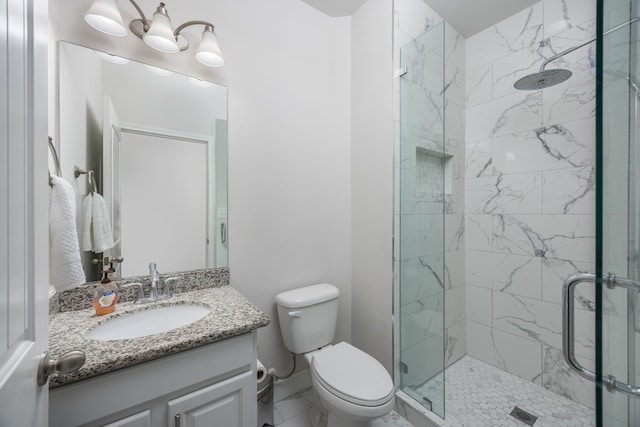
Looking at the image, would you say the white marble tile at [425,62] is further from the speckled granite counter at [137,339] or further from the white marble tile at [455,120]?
the speckled granite counter at [137,339]

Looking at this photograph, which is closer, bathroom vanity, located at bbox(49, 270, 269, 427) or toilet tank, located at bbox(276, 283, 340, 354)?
bathroom vanity, located at bbox(49, 270, 269, 427)

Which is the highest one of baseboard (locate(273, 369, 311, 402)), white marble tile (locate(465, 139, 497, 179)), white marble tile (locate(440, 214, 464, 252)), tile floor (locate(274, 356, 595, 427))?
white marble tile (locate(465, 139, 497, 179))

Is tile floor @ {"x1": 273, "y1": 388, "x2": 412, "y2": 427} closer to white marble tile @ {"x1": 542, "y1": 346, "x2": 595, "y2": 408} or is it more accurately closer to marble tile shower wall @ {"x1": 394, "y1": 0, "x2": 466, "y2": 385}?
marble tile shower wall @ {"x1": 394, "y1": 0, "x2": 466, "y2": 385}

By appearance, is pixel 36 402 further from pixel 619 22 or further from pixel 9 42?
pixel 619 22

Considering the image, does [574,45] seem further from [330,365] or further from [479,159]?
[330,365]

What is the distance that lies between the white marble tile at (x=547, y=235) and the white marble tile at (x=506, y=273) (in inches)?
2.6

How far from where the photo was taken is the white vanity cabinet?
0.75 meters

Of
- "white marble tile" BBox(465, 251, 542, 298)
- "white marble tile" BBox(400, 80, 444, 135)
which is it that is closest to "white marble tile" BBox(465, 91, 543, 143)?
"white marble tile" BBox(400, 80, 444, 135)

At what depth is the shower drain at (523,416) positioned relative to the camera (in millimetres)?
1539

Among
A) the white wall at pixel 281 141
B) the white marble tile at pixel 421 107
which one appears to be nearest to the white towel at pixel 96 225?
the white wall at pixel 281 141

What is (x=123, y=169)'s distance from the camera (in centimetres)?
126

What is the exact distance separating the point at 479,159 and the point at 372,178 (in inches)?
40.3

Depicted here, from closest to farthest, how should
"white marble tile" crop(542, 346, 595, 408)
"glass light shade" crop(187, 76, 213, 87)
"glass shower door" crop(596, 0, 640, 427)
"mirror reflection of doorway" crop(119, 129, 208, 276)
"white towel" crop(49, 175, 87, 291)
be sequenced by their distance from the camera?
"glass shower door" crop(596, 0, 640, 427) → "white towel" crop(49, 175, 87, 291) → "mirror reflection of doorway" crop(119, 129, 208, 276) → "glass light shade" crop(187, 76, 213, 87) → "white marble tile" crop(542, 346, 595, 408)

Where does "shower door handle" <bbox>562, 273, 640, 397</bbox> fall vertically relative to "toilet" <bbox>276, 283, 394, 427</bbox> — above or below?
above
